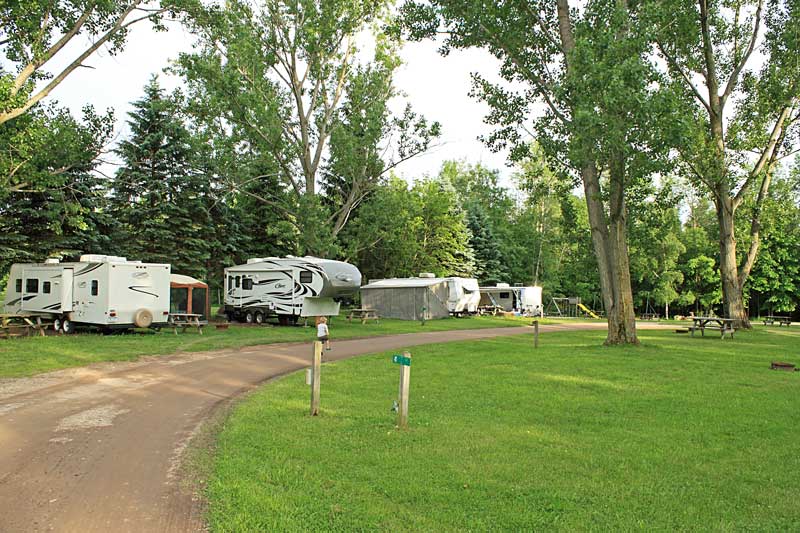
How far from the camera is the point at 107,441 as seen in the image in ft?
21.8

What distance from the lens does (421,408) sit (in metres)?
8.32

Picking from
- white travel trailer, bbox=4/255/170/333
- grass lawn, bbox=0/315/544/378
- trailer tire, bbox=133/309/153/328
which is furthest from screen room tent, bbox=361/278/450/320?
trailer tire, bbox=133/309/153/328

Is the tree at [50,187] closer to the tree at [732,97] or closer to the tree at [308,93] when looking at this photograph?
the tree at [308,93]

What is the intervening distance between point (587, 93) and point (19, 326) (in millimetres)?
17489

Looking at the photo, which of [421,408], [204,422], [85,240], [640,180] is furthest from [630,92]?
[85,240]

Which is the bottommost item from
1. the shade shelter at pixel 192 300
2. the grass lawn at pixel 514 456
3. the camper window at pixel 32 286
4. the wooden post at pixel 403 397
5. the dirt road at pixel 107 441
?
the dirt road at pixel 107 441

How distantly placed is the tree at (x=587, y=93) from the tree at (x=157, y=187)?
48.2 ft

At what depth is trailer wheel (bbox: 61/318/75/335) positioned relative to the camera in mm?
19438

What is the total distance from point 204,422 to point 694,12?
22452 millimetres

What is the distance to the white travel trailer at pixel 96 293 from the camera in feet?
61.6

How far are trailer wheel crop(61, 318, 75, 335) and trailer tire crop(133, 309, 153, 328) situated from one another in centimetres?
225

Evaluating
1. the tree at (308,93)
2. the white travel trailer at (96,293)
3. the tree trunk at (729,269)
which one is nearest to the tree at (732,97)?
the tree trunk at (729,269)

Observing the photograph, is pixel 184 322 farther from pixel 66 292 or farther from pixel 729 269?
pixel 729 269

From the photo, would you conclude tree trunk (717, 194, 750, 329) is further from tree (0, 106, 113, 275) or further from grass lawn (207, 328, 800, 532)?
tree (0, 106, 113, 275)
